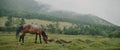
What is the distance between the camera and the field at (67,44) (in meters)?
17.5

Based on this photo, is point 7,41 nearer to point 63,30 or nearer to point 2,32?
point 2,32

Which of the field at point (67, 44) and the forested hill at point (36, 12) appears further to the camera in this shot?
the forested hill at point (36, 12)

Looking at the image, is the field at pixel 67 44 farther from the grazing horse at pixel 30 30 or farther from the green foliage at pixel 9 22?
the green foliage at pixel 9 22

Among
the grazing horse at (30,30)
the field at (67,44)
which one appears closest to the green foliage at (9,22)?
the field at (67,44)

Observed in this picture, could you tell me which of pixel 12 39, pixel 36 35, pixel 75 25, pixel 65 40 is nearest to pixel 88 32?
pixel 75 25

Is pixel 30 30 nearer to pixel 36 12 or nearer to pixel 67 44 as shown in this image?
pixel 67 44

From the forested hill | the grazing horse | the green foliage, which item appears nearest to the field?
the grazing horse

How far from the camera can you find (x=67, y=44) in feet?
62.7

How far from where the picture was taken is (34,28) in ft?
61.3

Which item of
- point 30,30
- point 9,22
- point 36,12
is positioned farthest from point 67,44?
point 36,12

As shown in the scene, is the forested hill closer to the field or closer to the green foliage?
the green foliage

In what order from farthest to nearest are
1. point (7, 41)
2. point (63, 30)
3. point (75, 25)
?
point (75, 25), point (63, 30), point (7, 41)

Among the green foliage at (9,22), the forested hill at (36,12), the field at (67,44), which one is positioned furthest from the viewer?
the forested hill at (36,12)

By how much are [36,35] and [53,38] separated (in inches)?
61.8
